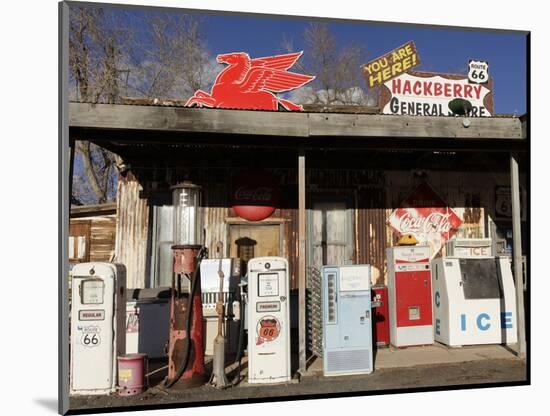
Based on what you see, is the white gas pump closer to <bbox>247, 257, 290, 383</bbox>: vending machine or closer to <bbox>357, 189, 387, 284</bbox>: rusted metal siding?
<bbox>247, 257, 290, 383</bbox>: vending machine

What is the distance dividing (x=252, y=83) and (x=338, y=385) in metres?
5.97

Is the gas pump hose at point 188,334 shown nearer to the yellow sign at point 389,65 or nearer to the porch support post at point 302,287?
the porch support post at point 302,287

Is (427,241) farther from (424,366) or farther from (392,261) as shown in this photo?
(424,366)

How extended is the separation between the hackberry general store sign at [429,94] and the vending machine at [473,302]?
3155 mm

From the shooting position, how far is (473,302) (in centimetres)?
876

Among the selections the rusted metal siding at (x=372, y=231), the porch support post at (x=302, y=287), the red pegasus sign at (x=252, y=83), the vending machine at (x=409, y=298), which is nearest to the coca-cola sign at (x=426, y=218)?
the rusted metal siding at (x=372, y=231)

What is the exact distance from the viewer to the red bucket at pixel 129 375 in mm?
6297

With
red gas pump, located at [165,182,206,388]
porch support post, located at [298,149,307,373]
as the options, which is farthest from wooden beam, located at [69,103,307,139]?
red gas pump, located at [165,182,206,388]

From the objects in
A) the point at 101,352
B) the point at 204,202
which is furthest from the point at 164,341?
the point at 204,202

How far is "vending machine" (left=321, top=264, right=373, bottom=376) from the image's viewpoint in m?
7.24

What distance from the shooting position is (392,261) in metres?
8.77

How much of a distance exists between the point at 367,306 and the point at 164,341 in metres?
3.32

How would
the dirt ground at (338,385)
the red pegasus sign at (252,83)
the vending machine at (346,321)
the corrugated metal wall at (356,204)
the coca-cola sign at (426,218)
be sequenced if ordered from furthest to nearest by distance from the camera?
the coca-cola sign at (426,218) < the corrugated metal wall at (356,204) < the red pegasus sign at (252,83) < the vending machine at (346,321) < the dirt ground at (338,385)

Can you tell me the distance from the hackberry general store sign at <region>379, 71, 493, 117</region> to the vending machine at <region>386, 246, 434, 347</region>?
310 cm
